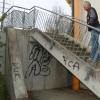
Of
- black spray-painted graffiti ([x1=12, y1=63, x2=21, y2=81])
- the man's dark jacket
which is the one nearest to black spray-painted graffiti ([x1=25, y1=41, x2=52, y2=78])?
black spray-painted graffiti ([x1=12, y1=63, x2=21, y2=81])

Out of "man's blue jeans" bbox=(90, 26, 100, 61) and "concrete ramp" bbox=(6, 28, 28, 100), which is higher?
"man's blue jeans" bbox=(90, 26, 100, 61)

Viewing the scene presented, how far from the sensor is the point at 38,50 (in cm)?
1366

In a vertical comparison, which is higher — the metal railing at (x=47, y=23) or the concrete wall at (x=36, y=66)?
the metal railing at (x=47, y=23)

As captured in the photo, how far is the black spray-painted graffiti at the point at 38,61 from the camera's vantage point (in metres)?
13.4

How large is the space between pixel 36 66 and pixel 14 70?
2.19 meters

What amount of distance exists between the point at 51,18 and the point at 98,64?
16.3ft

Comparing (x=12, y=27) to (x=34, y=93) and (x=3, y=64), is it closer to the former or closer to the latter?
(x=3, y=64)

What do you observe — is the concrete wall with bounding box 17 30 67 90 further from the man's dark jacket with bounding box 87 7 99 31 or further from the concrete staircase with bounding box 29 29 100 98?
the man's dark jacket with bounding box 87 7 99 31

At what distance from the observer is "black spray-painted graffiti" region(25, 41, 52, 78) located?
13.4 m

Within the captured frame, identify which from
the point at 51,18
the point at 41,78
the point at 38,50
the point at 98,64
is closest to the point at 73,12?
the point at 51,18

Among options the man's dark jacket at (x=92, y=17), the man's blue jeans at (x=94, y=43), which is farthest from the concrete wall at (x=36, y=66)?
the man's blue jeans at (x=94, y=43)

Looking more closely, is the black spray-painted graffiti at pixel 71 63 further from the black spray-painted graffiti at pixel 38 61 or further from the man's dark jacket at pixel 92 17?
the black spray-painted graffiti at pixel 38 61

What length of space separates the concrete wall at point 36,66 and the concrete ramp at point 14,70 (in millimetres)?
621

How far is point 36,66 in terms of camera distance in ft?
44.5
